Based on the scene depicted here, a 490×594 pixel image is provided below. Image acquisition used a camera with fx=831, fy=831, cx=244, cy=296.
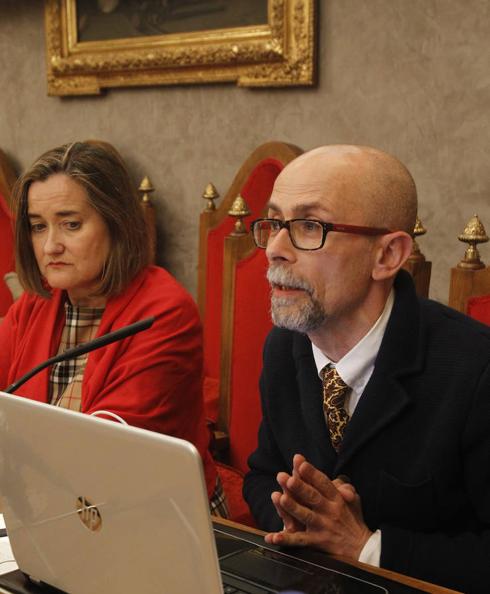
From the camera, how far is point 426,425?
1.32 m

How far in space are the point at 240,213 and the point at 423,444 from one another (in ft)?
3.81

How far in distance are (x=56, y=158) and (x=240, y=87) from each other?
1.13 metres

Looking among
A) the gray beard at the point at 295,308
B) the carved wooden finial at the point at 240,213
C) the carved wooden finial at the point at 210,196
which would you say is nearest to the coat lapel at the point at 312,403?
the gray beard at the point at 295,308

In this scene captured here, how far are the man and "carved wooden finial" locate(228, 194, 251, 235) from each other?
920 millimetres

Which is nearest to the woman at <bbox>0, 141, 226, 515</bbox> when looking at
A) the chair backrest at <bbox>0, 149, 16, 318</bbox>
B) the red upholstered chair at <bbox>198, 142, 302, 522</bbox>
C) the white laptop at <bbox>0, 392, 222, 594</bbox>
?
the red upholstered chair at <bbox>198, 142, 302, 522</bbox>

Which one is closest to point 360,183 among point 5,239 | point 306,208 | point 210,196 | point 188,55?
A: point 306,208

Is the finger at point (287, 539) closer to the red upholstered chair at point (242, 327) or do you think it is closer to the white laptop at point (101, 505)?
the white laptop at point (101, 505)

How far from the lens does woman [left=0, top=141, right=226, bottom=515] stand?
1819 millimetres

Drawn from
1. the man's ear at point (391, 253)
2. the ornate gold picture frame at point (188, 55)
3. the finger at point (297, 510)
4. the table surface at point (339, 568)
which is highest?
the ornate gold picture frame at point (188, 55)

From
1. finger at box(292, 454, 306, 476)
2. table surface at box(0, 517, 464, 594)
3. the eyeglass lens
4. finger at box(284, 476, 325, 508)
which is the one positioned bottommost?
table surface at box(0, 517, 464, 594)

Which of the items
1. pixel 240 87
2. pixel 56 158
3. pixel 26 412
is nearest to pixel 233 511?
pixel 56 158

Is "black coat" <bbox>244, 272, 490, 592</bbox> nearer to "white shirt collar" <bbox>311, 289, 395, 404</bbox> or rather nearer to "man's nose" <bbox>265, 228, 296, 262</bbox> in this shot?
"white shirt collar" <bbox>311, 289, 395, 404</bbox>

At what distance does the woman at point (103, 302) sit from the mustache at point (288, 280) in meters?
0.53

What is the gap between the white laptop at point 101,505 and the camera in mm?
852
